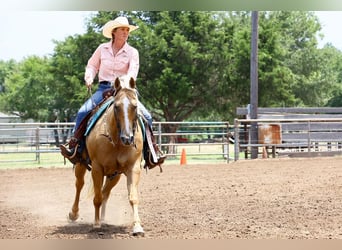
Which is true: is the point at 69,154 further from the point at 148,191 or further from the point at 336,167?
the point at 336,167

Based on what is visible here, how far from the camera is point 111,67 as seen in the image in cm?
472

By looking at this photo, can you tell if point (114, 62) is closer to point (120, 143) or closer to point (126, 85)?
point (126, 85)

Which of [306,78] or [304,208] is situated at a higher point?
[306,78]

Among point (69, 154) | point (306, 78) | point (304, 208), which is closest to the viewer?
point (69, 154)

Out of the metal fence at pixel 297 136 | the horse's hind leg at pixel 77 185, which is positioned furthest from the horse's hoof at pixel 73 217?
the metal fence at pixel 297 136

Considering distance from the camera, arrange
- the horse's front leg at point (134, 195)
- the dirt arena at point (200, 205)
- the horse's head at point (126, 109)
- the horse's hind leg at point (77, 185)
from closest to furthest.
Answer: the horse's head at point (126, 109) → the horse's front leg at point (134, 195) → the dirt arena at point (200, 205) → the horse's hind leg at point (77, 185)

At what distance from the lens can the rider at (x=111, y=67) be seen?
466 centimetres

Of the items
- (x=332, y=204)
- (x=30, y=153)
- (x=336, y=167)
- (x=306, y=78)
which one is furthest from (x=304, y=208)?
(x=306, y=78)

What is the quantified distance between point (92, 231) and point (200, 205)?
157cm

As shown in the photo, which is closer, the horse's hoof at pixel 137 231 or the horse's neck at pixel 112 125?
the horse's hoof at pixel 137 231

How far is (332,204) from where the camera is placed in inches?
217

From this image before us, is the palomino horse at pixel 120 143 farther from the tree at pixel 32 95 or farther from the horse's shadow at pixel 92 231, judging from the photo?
the tree at pixel 32 95

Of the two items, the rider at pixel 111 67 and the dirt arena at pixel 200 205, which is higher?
the rider at pixel 111 67

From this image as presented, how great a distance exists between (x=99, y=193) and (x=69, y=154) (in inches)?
17.5
